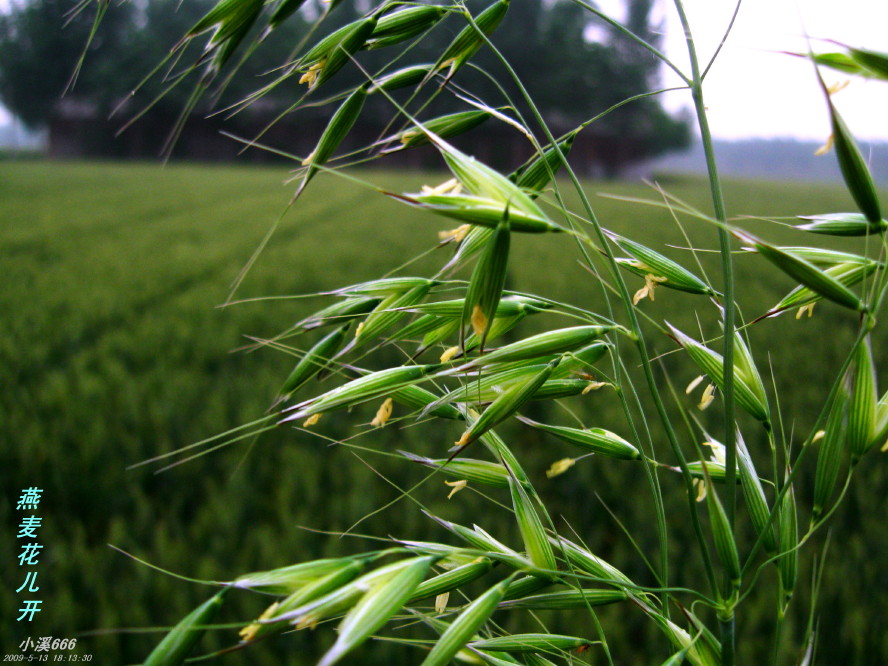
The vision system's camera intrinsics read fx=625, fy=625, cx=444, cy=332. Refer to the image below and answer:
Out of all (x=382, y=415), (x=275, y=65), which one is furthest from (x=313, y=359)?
(x=275, y=65)

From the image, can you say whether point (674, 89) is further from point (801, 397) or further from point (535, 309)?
point (801, 397)

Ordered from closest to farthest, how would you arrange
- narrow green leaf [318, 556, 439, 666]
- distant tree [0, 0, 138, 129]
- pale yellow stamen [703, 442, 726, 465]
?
1. narrow green leaf [318, 556, 439, 666]
2. pale yellow stamen [703, 442, 726, 465]
3. distant tree [0, 0, 138, 129]

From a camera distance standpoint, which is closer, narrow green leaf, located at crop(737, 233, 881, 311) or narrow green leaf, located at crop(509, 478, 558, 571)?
narrow green leaf, located at crop(737, 233, 881, 311)

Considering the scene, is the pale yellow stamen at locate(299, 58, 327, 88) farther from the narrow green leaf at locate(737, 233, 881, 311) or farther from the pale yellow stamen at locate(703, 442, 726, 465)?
the pale yellow stamen at locate(703, 442, 726, 465)

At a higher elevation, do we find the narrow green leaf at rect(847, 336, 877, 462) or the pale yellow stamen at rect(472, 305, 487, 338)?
the pale yellow stamen at rect(472, 305, 487, 338)

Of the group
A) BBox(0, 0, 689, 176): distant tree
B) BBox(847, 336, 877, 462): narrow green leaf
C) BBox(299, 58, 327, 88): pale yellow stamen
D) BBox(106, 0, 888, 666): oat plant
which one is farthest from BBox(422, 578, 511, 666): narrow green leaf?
BBox(0, 0, 689, 176): distant tree

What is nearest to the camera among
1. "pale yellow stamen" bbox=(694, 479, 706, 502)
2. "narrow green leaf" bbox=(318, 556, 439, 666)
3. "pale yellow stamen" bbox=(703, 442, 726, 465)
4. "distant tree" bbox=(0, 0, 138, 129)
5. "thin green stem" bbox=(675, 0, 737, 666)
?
"narrow green leaf" bbox=(318, 556, 439, 666)

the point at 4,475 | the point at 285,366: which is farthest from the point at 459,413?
the point at 285,366

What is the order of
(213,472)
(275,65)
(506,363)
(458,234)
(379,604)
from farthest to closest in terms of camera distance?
(275,65)
(213,472)
(458,234)
(506,363)
(379,604)

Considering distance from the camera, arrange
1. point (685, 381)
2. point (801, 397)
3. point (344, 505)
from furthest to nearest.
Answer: point (685, 381) < point (801, 397) < point (344, 505)

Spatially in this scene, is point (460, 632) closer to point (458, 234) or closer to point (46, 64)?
point (458, 234)

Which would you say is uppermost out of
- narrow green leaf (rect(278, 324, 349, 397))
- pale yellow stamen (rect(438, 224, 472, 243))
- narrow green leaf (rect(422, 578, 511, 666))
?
pale yellow stamen (rect(438, 224, 472, 243))
